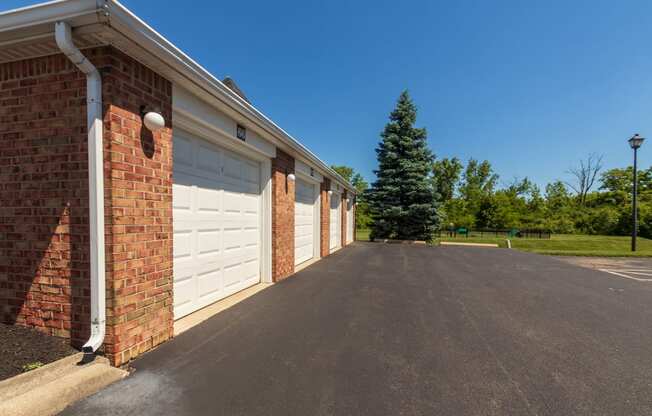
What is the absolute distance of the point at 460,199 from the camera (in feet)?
113

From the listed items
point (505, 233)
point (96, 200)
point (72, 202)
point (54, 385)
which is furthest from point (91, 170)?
point (505, 233)

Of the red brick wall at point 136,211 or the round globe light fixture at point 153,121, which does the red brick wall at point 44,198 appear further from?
the round globe light fixture at point 153,121

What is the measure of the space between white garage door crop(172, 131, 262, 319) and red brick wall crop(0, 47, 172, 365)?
0.71 metres

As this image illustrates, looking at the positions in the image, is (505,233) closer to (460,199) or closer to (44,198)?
(460,199)

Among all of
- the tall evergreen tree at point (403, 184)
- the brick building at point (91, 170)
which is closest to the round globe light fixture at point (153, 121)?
the brick building at point (91, 170)

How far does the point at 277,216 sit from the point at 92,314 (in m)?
3.66

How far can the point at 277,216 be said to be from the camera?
5.84 m

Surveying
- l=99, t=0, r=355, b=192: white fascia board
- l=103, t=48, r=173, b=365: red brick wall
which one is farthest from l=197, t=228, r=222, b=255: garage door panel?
l=99, t=0, r=355, b=192: white fascia board

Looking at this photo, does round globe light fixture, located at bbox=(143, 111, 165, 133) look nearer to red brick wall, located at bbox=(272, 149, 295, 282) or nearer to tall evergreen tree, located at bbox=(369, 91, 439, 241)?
red brick wall, located at bbox=(272, 149, 295, 282)

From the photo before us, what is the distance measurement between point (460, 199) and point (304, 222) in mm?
31461

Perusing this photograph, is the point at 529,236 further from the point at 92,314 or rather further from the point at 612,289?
the point at 92,314

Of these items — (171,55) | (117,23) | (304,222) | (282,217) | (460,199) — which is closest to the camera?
(117,23)

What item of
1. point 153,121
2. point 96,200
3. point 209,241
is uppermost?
point 153,121

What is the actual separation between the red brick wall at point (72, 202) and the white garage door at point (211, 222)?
2.34ft
